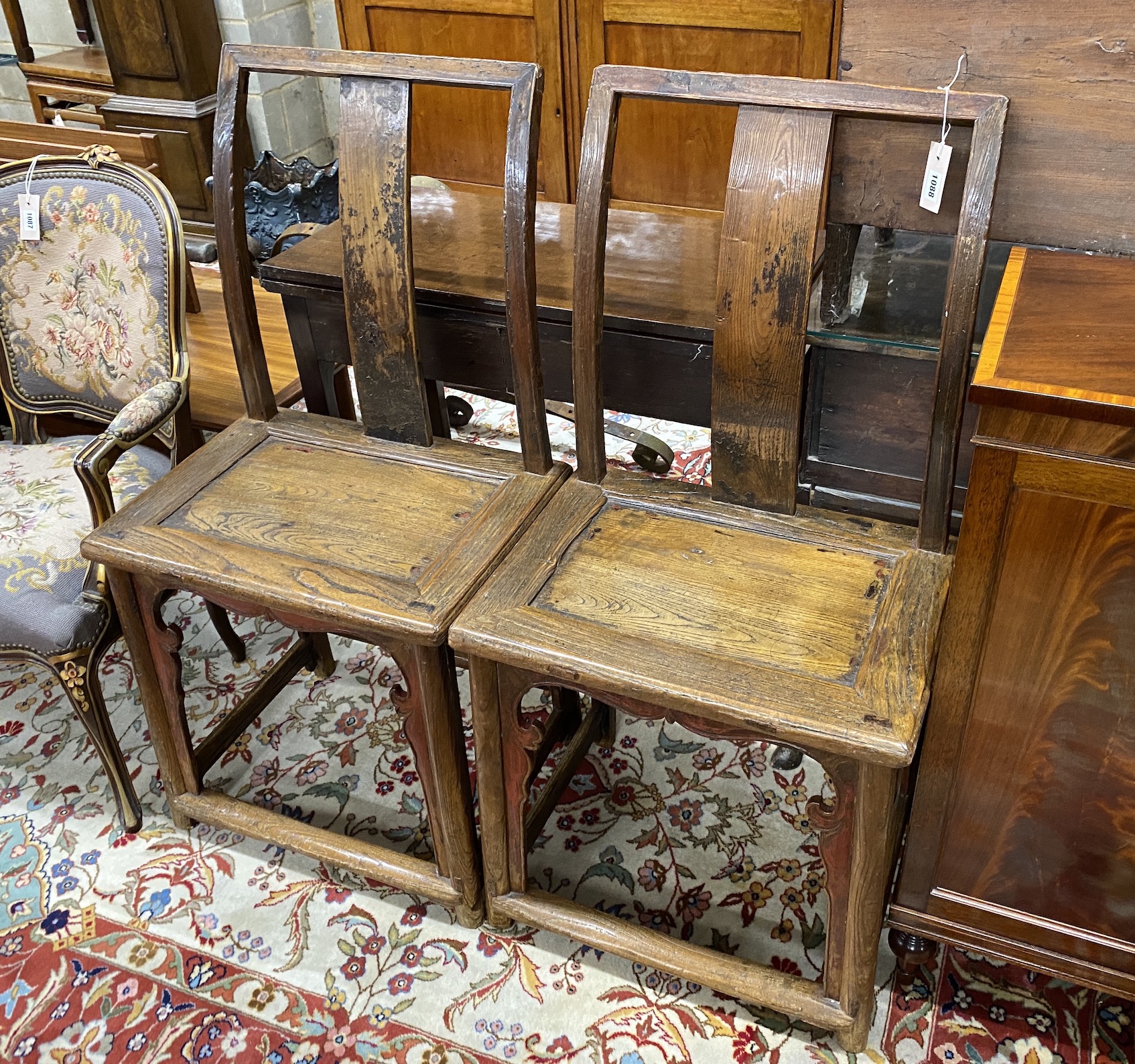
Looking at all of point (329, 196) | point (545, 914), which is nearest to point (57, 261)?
point (329, 196)

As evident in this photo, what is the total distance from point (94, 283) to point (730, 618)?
1.27 metres

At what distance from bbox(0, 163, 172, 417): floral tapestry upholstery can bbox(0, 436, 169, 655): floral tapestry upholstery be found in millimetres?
166

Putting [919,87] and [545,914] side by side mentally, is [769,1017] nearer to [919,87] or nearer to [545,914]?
[545,914]

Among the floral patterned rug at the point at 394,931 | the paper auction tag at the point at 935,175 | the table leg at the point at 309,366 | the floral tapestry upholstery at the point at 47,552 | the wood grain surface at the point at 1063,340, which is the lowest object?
the floral patterned rug at the point at 394,931

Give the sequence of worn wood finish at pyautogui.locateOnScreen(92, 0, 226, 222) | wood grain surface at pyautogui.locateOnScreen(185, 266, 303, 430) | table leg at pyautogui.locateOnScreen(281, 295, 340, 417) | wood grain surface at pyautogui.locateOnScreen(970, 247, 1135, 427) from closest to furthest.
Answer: wood grain surface at pyautogui.locateOnScreen(970, 247, 1135, 427) → table leg at pyautogui.locateOnScreen(281, 295, 340, 417) → wood grain surface at pyautogui.locateOnScreen(185, 266, 303, 430) → worn wood finish at pyautogui.locateOnScreen(92, 0, 226, 222)

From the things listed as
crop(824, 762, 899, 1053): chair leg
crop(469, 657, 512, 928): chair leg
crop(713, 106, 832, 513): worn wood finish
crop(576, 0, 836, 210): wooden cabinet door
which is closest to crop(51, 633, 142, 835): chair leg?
crop(469, 657, 512, 928): chair leg

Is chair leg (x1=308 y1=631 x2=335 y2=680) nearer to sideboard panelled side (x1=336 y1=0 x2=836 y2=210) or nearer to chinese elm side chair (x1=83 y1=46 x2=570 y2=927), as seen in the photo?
chinese elm side chair (x1=83 y1=46 x2=570 y2=927)

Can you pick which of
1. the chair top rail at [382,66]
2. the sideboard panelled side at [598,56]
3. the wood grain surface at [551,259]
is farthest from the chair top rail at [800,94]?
the sideboard panelled side at [598,56]

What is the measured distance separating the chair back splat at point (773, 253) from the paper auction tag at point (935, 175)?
0.04 metres

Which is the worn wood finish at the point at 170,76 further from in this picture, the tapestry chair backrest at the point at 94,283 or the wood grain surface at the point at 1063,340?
the wood grain surface at the point at 1063,340

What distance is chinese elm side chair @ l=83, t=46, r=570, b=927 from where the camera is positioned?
1383 millimetres

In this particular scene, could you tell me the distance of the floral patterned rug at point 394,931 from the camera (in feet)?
4.71

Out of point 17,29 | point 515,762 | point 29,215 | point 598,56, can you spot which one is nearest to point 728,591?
point 515,762

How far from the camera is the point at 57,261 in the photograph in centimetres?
183
